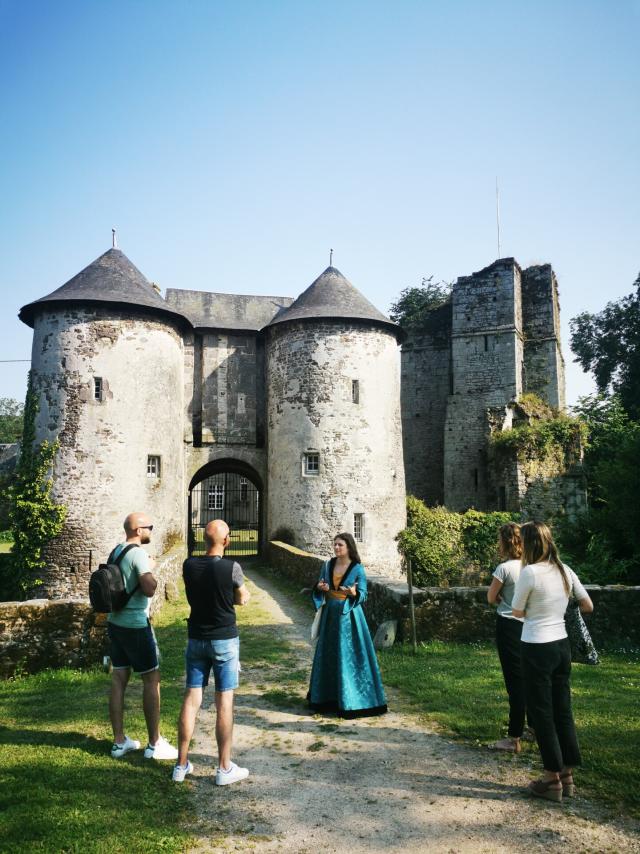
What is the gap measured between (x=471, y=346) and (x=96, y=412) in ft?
53.0

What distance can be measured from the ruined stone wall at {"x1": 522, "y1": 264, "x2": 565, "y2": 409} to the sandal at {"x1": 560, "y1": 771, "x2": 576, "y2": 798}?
2476 centimetres

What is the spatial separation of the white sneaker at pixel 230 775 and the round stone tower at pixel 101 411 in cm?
1406

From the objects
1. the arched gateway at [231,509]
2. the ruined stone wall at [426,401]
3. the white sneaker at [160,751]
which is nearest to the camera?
the white sneaker at [160,751]

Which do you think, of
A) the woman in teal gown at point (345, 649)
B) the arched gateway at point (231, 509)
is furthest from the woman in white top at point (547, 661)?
the arched gateway at point (231, 509)

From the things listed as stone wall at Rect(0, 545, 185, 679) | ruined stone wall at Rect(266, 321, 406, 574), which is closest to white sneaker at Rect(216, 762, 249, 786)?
stone wall at Rect(0, 545, 185, 679)

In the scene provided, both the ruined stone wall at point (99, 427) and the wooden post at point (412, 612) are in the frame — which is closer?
the wooden post at point (412, 612)

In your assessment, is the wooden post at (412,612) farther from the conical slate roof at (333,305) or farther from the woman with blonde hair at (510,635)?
the conical slate roof at (333,305)

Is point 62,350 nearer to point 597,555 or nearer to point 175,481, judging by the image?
point 175,481

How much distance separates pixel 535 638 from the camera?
4.20 m

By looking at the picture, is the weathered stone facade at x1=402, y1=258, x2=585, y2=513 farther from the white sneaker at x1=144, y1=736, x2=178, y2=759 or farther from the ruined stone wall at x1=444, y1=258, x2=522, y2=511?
the white sneaker at x1=144, y1=736, x2=178, y2=759

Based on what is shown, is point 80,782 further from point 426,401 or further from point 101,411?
point 426,401

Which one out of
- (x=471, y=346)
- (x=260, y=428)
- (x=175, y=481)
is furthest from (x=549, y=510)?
(x=175, y=481)

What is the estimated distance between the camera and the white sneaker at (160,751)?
465 centimetres

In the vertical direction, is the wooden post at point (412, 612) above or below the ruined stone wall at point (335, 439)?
below
